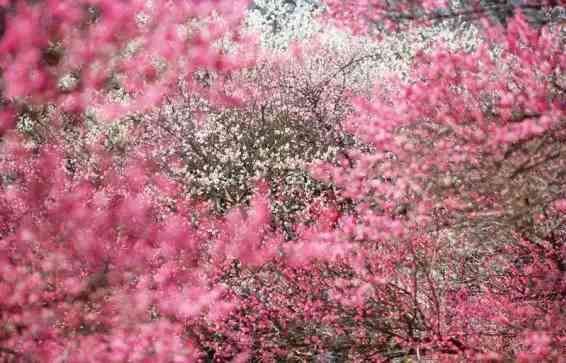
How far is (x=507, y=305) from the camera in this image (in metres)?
9.09

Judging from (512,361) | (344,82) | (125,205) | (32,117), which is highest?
(344,82)

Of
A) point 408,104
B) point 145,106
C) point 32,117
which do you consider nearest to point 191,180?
point 145,106

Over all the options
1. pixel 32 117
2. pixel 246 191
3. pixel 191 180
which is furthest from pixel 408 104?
pixel 32 117

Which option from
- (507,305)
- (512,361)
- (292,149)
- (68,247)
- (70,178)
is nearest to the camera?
(512,361)

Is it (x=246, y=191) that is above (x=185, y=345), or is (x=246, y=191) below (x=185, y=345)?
above

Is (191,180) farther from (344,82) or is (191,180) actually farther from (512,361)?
(512,361)

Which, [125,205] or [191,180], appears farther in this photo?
[191,180]

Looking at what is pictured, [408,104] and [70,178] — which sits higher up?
[70,178]

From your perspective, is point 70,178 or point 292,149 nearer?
point 70,178

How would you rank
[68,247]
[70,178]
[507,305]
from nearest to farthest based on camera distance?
[507,305]
[68,247]
[70,178]

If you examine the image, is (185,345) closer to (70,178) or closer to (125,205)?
(125,205)

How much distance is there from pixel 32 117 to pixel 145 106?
3372 mm

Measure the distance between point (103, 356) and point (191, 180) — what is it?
8000 millimetres

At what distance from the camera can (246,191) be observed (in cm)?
1487
